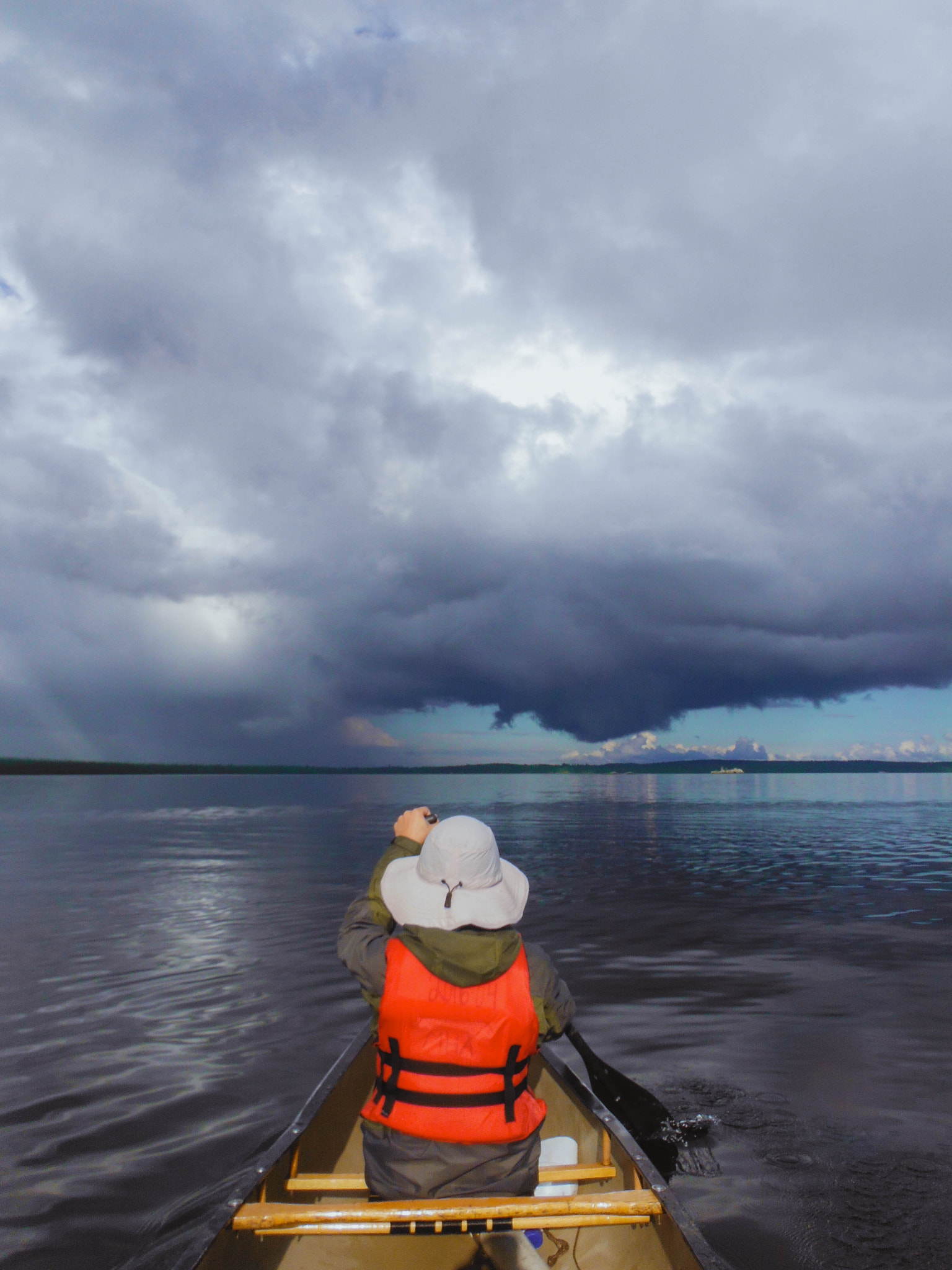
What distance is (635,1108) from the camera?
8.05 metres

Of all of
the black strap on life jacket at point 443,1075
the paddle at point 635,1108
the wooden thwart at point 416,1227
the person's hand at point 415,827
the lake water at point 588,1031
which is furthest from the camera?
the paddle at point 635,1108

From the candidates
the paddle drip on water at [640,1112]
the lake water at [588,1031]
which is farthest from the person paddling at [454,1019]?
the paddle drip on water at [640,1112]

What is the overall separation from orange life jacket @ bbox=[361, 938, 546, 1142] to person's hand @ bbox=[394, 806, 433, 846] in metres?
0.97

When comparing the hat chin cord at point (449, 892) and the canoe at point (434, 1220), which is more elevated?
the hat chin cord at point (449, 892)

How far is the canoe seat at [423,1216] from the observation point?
4391 mm

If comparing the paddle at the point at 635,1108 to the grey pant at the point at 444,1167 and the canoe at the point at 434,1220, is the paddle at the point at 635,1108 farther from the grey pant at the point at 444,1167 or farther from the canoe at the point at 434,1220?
the grey pant at the point at 444,1167

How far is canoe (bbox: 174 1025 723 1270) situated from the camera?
14.5 ft

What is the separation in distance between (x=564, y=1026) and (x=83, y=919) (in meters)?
20.1

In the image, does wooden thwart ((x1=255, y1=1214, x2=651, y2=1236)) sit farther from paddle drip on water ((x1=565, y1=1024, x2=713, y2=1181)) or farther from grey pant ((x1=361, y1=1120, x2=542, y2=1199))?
paddle drip on water ((x1=565, y1=1024, x2=713, y2=1181))

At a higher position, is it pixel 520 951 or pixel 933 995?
pixel 520 951

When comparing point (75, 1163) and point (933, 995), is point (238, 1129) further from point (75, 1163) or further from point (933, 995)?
point (933, 995)

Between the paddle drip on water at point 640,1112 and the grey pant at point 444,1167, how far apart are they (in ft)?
11.0

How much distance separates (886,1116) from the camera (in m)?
8.63

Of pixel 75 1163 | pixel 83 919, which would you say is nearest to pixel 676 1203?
pixel 75 1163
